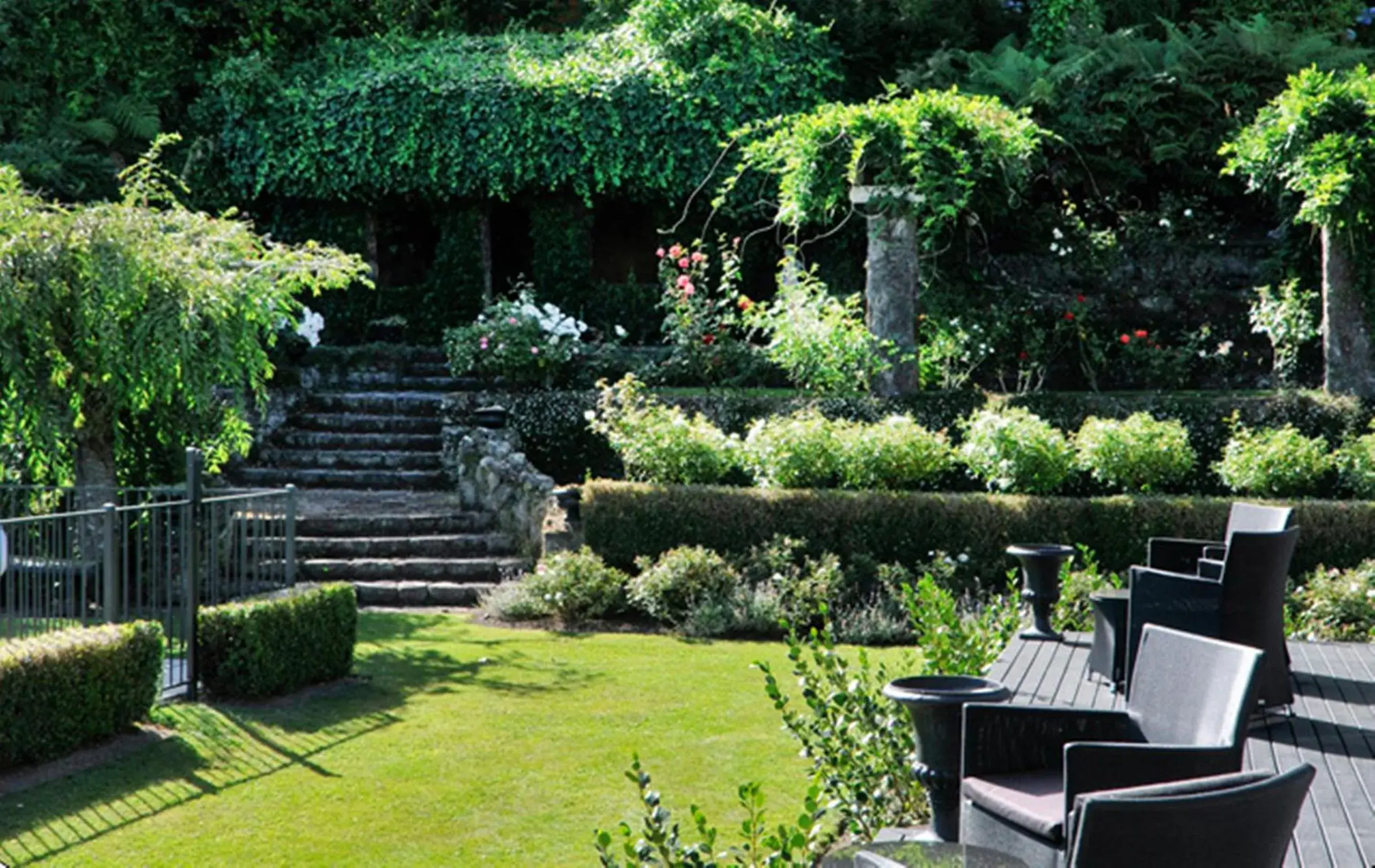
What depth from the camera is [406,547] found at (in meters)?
12.4

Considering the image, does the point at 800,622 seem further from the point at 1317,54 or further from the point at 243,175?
the point at 243,175

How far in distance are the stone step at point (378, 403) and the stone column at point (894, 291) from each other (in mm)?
5102

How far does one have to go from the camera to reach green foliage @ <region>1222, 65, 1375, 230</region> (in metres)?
12.0

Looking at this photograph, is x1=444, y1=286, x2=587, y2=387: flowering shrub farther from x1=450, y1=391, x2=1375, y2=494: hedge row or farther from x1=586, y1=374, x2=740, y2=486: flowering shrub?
x1=586, y1=374, x2=740, y2=486: flowering shrub

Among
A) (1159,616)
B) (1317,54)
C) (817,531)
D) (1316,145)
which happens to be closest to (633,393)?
(817,531)

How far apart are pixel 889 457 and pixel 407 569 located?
156 inches

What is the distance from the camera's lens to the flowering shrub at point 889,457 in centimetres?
1149

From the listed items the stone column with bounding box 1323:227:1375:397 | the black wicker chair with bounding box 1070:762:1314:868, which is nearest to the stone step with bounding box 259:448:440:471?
the stone column with bounding box 1323:227:1375:397

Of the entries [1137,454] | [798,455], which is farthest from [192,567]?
[1137,454]

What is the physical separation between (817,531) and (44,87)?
12.2 m

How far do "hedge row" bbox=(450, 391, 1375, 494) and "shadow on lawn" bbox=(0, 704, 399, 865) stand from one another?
18.1ft

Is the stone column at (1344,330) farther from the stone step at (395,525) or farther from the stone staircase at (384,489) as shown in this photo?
the stone step at (395,525)

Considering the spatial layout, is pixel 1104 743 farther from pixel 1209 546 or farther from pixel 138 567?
pixel 138 567

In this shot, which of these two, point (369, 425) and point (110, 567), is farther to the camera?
point (369, 425)
